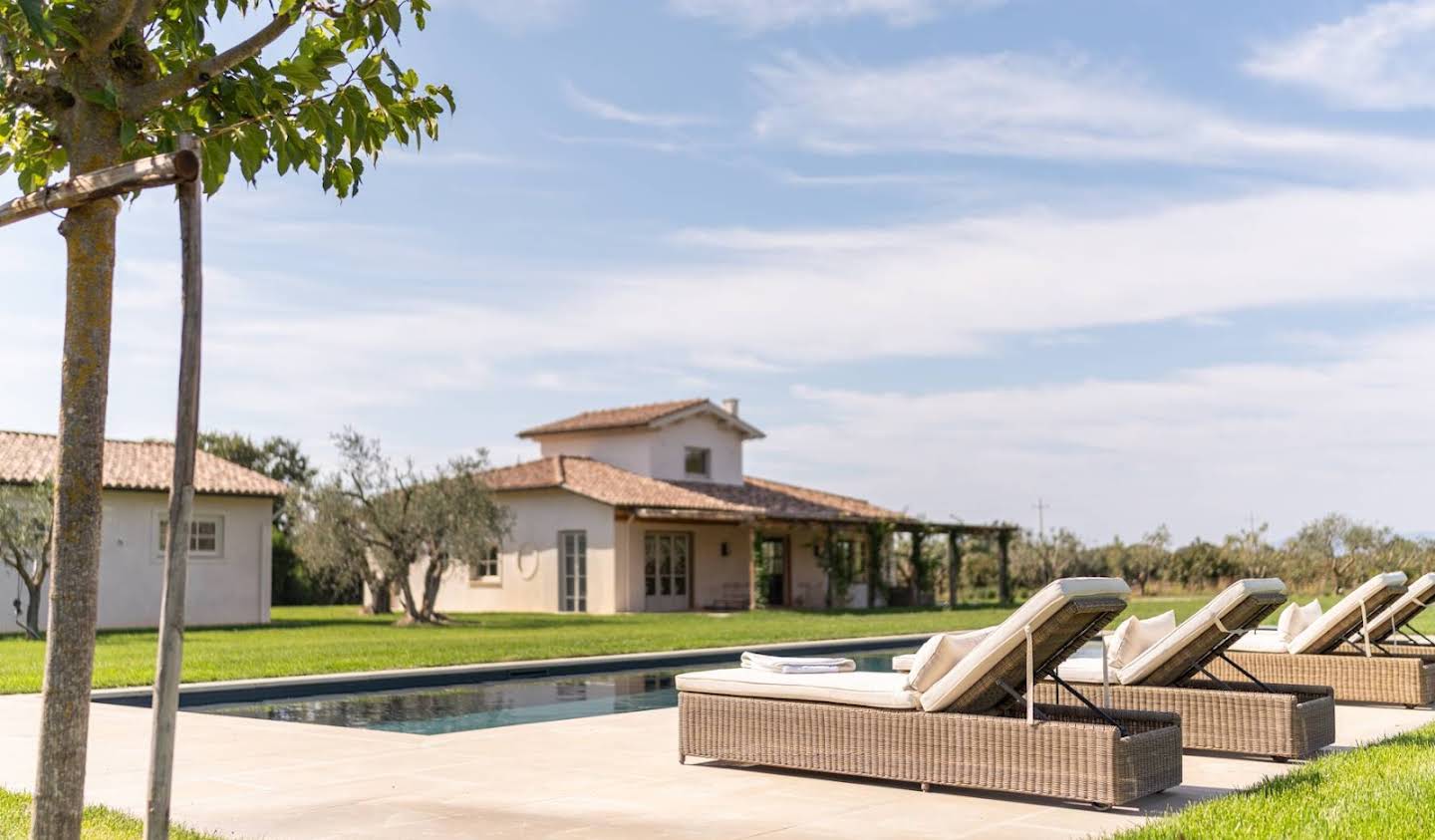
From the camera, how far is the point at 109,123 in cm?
434

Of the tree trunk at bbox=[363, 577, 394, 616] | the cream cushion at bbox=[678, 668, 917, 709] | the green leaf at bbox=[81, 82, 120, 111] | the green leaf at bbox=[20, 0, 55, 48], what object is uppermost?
the green leaf at bbox=[81, 82, 120, 111]

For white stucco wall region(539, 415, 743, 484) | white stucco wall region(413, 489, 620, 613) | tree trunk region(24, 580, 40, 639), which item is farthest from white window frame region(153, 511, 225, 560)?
white stucco wall region(539, 415, 743, 484)

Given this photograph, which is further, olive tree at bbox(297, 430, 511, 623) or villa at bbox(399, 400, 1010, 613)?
villa at bbox(399, 400, 1010, 613)

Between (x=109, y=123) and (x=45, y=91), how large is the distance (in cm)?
23

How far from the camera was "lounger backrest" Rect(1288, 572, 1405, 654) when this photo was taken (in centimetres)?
973

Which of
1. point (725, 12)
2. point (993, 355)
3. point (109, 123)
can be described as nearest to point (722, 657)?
point (725, 12)

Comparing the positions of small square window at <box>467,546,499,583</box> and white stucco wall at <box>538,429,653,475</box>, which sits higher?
Answer: white stucco wall at <box>538,429,653,475</box>

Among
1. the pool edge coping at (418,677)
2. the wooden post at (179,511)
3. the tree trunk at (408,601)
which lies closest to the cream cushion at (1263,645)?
the pool edge coping at (418,677)

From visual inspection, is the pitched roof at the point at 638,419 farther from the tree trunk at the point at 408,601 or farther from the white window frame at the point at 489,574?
the tree trunk at the point at 408,601

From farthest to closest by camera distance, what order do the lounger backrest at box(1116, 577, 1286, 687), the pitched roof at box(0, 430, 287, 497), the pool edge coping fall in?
the pitched roof at box(0, 430, 287, 497), the pool edge coping, the lounger backrest at box(1116, 577, 1286, 687)

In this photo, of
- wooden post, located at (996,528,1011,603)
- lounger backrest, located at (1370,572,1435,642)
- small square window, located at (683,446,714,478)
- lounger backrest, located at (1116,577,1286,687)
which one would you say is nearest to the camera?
lounger backrest, located at (1116,577,1286,687)

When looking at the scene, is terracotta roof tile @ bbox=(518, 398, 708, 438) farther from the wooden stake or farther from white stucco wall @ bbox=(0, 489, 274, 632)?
the wooden stake

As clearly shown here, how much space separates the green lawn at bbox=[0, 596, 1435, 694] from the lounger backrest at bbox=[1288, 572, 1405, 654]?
8.21 metres

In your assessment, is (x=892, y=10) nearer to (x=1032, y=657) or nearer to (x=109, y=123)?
(x=1032, y=657)
